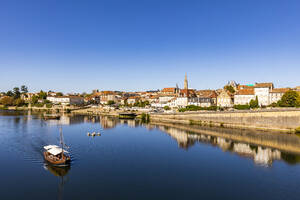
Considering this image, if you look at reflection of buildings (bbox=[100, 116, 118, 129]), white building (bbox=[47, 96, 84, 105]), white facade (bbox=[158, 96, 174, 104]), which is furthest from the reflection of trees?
white building (bbox=[47, 96, 84, 105])

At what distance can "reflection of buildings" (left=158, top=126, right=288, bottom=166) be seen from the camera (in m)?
31.6

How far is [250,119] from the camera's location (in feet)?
180

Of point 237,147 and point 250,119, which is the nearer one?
point 237,147

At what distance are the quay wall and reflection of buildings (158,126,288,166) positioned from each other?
1380 cm

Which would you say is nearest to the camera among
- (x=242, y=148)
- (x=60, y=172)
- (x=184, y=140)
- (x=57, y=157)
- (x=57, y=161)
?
(x=60, y=172)

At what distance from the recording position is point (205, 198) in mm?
19047

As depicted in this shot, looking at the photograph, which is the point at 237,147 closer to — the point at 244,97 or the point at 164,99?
the point at 244,97

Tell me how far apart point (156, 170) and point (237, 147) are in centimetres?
1891

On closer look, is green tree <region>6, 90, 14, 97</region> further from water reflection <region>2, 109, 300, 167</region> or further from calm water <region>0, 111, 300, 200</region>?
water reflection <region>2, 109, 300, 167</region>

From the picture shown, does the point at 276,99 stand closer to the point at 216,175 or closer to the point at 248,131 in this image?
the point at 248,131

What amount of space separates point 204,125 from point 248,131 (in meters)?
13.2

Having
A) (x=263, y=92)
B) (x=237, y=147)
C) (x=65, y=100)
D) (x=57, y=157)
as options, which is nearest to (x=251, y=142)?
(x=237, y=147)

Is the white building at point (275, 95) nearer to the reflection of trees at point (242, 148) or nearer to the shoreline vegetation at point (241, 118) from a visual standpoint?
the shoreline vegetation at point (241, 118)

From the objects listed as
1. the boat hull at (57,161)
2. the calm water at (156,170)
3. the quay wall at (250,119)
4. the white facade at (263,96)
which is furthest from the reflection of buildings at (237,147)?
the white facade at (263,96)
